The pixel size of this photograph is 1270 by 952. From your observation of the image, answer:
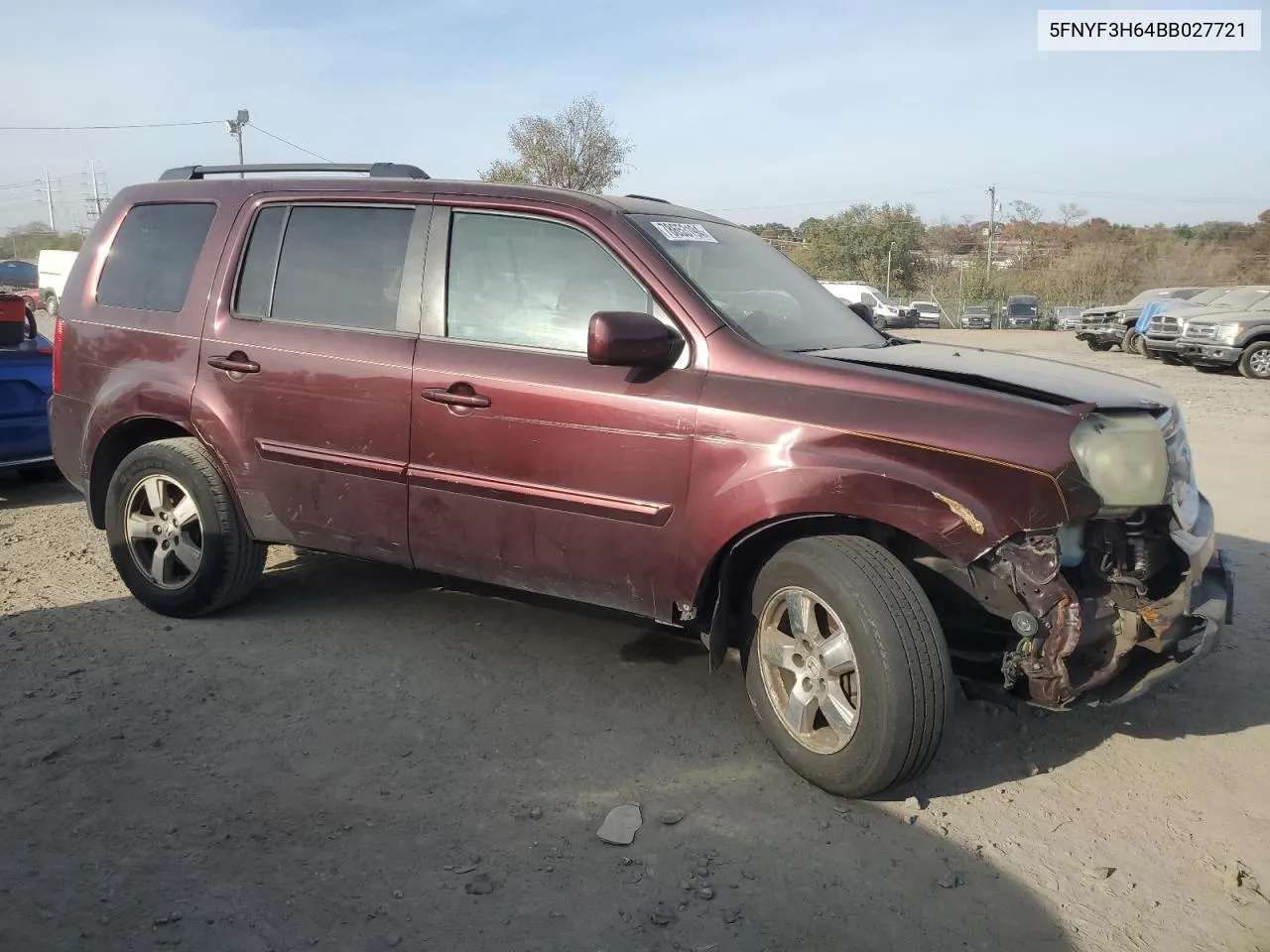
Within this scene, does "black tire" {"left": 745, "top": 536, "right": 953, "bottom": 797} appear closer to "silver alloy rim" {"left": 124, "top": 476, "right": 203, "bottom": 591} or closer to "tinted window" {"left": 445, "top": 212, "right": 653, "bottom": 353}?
"tinted window" {"left": 445, "top": 212, "right": 653, "bottom": 353}

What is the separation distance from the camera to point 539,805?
3.19 meters

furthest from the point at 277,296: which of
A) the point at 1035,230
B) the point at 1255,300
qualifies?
the point at 1035,230

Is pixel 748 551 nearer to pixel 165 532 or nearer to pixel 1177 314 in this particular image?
pixel 165 532

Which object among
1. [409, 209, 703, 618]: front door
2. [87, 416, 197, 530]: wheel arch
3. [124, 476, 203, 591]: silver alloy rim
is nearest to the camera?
[409, 209, 703, 618]: front door

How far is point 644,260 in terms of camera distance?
366 cm

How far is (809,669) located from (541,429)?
4.15ft

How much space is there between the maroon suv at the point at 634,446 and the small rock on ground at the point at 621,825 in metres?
0.58

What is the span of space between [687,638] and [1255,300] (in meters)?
19.7

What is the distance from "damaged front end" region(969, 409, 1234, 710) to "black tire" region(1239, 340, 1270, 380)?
17.0m

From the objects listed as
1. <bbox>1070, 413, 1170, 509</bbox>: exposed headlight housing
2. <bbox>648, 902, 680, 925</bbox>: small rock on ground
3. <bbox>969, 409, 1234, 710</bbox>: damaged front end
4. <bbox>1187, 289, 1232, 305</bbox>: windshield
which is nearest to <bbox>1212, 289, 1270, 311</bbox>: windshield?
<bbox>1187, 289, 1232, 305</bbox>: windshield

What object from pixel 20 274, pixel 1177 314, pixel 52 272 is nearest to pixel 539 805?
pixel 1177 314

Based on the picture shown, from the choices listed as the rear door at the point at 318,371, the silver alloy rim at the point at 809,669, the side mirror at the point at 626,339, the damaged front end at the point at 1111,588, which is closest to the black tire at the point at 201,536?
the rear door at the point at 318,371

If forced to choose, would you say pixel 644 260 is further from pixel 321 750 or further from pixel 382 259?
pixel 321 750

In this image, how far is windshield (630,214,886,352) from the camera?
3.74 meters
